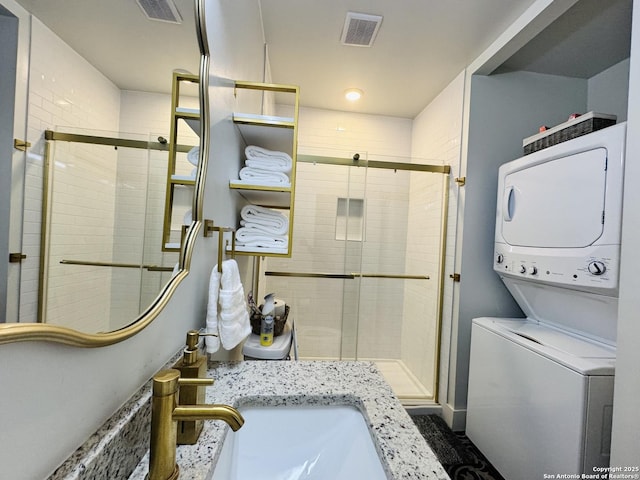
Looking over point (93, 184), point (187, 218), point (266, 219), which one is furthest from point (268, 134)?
point (93, 184)

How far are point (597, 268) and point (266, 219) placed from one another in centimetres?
149

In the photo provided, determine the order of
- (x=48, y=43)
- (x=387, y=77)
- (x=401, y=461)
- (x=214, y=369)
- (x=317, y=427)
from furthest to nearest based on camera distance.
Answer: (x=387, y=77) < (x=214, y=369) < (x=317, y=427) < (x=401, y=461) < (x=48, y=43)

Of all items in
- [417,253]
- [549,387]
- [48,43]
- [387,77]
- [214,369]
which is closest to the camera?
[48,43]

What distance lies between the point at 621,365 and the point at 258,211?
1.57 metres

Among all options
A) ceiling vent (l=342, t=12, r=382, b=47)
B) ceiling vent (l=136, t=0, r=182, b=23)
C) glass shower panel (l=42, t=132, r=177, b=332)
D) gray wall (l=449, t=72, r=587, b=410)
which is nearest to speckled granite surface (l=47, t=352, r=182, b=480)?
glass shower panel (l=42, t=132, r=177, b=332)

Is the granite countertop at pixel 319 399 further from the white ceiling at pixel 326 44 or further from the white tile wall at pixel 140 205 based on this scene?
the white ceiling at pixel 326 44

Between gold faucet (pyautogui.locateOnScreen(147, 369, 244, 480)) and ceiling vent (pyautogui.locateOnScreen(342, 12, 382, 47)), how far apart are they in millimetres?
2023

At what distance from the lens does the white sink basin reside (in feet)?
2.19

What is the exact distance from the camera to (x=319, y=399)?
2.50 feet

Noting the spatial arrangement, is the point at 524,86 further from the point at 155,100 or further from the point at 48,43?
the point at 48,43

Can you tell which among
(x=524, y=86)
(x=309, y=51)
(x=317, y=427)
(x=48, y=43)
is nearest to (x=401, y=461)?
(x=317, y=427)

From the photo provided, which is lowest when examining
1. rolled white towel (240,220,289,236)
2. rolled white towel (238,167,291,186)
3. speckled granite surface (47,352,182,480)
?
speckled granite surface (47,352,182,480)

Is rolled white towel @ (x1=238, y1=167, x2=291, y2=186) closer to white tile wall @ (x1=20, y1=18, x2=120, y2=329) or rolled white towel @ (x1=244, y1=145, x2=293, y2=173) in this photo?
rolled white towel @ (x1=244, y1=145, x2=293, y2=173)

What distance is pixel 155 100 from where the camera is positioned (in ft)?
1.86
